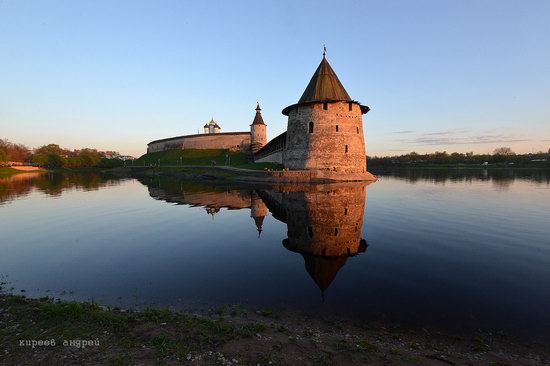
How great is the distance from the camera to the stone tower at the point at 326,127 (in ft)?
111

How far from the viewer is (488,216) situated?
14.3 metres

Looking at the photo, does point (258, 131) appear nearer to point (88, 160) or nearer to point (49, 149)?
point (88, 160)

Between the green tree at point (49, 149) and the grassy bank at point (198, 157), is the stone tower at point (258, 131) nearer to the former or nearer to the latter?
the grassy bank at point (198, 157)

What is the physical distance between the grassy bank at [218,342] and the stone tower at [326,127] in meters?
30.3

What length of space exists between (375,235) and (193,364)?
345 inches

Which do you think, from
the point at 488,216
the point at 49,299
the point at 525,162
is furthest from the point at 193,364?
the point at 525,162

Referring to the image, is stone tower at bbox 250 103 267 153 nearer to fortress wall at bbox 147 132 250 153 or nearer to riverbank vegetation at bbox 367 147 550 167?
fortress wall at bbox 147 132 250 153

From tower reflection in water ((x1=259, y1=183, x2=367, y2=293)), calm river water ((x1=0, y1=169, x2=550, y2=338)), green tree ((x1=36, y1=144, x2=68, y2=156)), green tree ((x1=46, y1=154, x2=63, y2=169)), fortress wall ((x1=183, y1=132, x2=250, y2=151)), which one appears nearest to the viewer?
calm river water ((x1=0, y1=169, x2=550, y2=338))

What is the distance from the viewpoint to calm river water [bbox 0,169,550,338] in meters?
5.50

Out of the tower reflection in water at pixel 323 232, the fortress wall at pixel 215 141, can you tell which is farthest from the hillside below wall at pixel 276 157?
the tower reflection in water at pixel 323 232

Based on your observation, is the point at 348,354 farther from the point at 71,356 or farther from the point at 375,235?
the point at 375,235

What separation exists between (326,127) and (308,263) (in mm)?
28085

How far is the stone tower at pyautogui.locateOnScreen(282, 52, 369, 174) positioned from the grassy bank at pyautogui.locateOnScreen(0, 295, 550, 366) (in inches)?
1192

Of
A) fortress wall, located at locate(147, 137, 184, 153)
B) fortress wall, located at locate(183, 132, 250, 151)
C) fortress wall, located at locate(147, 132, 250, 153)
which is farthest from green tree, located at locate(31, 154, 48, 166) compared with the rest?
fortress wall, located at locate(183, 132, 250, 151)
